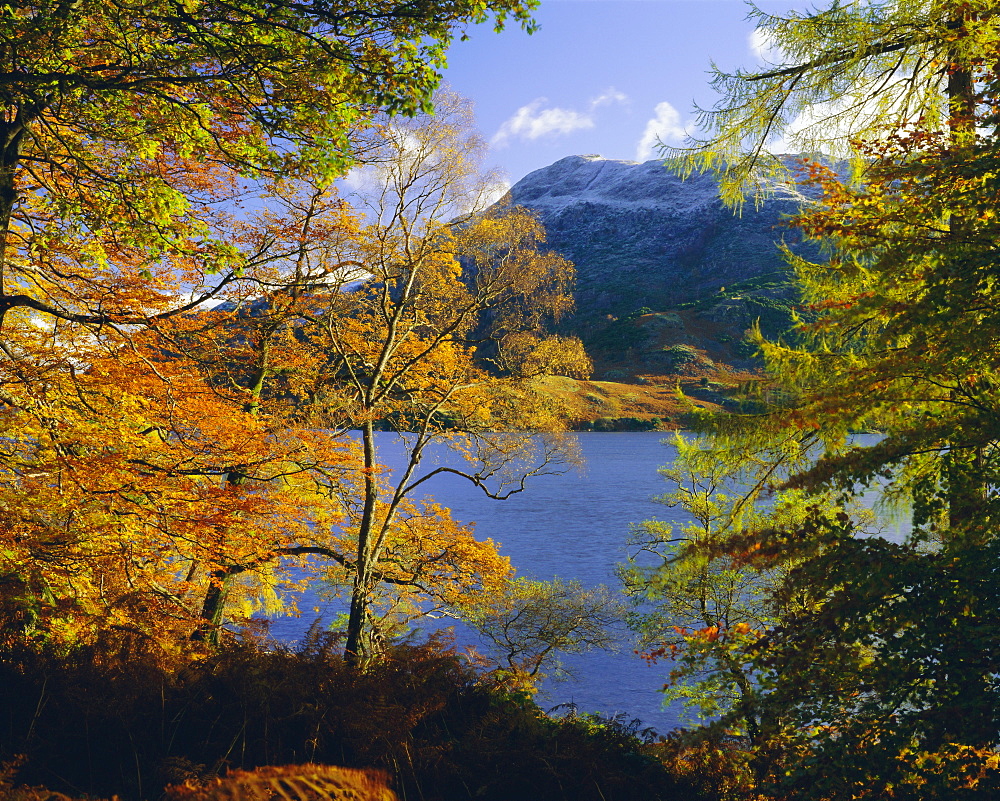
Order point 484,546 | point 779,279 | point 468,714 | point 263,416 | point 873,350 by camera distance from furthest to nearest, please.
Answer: point 779,279 < point 484,546 < point 263,416 < point 873,350 < point 468,714

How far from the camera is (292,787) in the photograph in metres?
3.02

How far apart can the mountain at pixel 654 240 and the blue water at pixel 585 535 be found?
278ft

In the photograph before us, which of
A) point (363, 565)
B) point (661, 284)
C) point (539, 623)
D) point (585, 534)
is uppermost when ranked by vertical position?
point (661, 284)

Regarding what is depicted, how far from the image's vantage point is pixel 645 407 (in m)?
85.6

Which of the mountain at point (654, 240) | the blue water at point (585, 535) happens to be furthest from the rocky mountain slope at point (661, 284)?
the blue water at point (585, 535)

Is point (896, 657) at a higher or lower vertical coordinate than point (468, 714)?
higher

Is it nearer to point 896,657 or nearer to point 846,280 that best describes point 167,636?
point 896,657

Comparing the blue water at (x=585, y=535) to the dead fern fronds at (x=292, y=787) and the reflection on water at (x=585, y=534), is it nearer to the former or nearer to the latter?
the reflection on water at (x=585, y=534)

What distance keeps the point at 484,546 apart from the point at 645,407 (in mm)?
72821

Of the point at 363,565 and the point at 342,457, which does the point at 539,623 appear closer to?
the point at 363,565

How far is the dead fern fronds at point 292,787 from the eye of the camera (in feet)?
9.77

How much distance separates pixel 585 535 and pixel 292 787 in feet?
103

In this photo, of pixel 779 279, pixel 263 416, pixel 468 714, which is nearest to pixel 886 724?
pixel 468 714

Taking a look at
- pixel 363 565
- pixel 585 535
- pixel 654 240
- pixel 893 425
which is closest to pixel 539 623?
pixel 363 565
